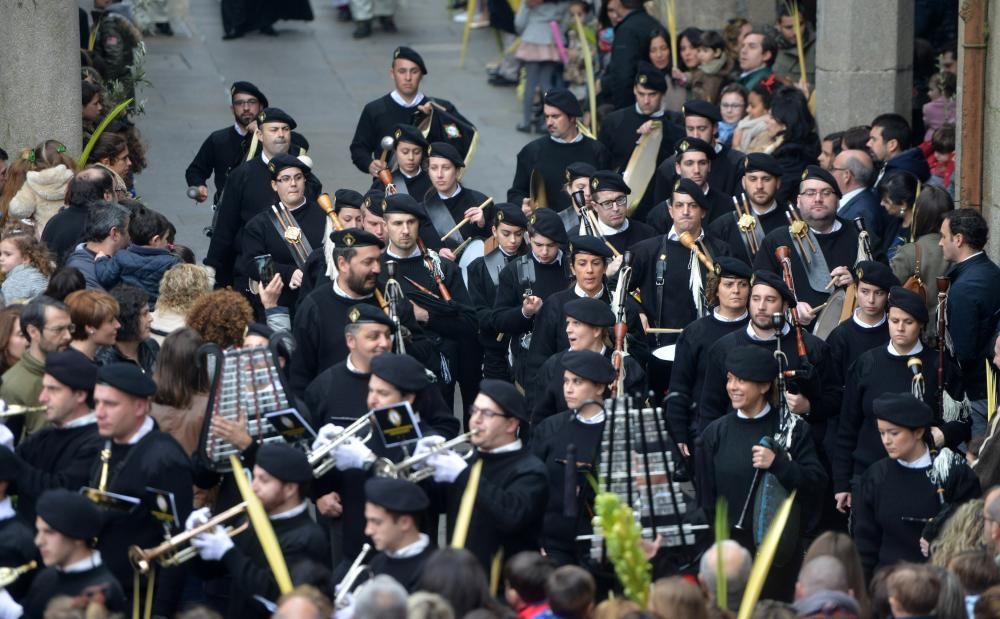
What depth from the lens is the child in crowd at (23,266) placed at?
10.2 metres

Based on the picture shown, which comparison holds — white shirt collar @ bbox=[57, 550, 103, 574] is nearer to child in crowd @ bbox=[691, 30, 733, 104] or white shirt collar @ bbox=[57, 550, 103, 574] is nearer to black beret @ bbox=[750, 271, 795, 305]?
black beret @ bbox=[750, 271, 795, 305]

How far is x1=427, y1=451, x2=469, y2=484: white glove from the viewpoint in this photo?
8.00 m

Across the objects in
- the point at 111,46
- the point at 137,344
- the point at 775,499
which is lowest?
the point at 775,499

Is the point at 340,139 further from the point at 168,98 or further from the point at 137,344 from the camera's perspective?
the point at 137,344

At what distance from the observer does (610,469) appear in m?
7.92

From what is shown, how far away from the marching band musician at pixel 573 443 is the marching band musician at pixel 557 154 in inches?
179

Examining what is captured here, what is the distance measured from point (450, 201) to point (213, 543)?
5519 mm

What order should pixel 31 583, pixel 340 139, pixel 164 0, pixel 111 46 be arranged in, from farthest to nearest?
pixel 164 0, pixel 340 139, pixel 111 46, pixel 31 583

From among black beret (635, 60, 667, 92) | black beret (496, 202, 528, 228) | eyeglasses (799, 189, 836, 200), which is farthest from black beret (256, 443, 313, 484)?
black beret (635, 60, 667, 92)

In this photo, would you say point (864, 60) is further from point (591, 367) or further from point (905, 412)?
point (591, 367)

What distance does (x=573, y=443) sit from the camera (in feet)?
28.7

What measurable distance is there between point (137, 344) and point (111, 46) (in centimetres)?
655

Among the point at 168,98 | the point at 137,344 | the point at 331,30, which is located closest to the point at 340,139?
the point at 168,98

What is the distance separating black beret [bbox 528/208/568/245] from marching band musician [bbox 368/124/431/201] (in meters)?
1.91
